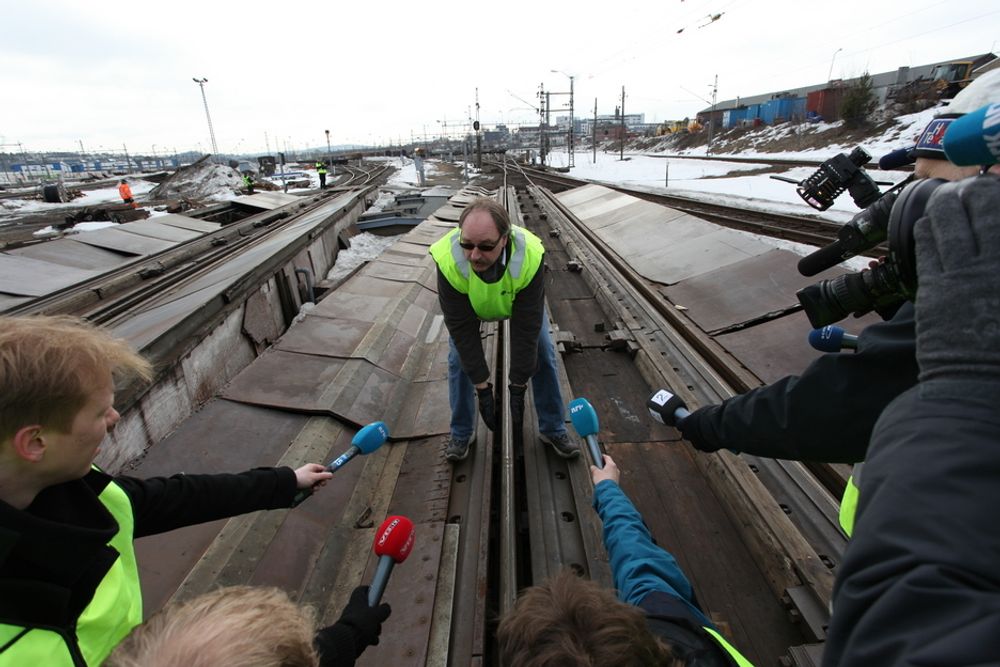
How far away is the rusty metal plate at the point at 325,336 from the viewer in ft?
15.7

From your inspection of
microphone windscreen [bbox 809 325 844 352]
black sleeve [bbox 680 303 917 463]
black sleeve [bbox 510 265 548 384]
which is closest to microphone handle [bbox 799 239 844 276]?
black sleeve [bbox 680 303 917 463]

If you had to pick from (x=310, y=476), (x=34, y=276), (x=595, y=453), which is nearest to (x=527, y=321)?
(x=595, y=453)

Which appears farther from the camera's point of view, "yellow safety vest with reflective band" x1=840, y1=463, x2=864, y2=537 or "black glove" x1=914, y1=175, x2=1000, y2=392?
"yellow safety vest with reflective band" x1=840, y1=463, x2=864, y2=537

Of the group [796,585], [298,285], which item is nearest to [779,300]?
[796,585]

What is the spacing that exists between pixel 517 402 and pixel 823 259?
1952mm

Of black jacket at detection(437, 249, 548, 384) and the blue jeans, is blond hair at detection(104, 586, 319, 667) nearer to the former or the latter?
black jacket at detection(437, 249, 548, 384)

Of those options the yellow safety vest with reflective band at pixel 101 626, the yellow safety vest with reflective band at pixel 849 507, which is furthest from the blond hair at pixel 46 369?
the yellow safety vest with reflective band at pixel 849 507

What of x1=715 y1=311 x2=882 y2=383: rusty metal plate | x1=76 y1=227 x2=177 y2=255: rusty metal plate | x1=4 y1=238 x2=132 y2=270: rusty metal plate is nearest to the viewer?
x1=715 y1=311 x2=882 y2=383: rusty metal plate

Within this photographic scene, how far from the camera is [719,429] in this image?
1970 millimetres

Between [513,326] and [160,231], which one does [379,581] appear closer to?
[513,326]

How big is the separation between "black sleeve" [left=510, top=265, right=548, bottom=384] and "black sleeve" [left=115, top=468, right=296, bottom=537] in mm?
1478

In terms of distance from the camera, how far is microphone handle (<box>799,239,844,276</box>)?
1.97 m

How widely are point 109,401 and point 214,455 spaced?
7.25ft

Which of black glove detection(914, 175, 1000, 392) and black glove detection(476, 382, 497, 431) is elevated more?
black glove detection(914, 175, 1000, 392)
